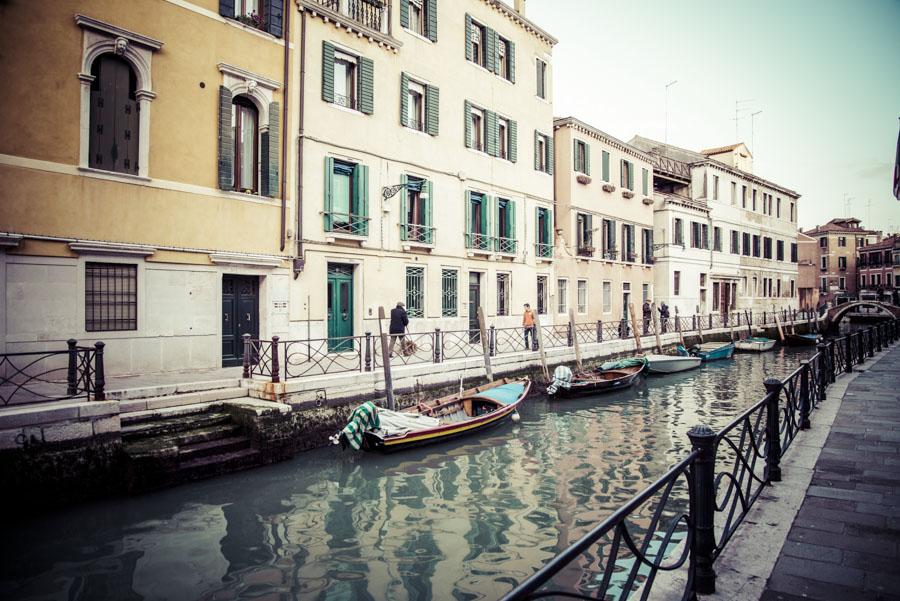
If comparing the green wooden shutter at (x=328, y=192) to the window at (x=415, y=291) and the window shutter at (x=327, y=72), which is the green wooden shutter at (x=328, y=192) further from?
the window at (x=415, y=291)

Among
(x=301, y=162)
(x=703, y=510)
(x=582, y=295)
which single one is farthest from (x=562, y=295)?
(x=703, y=510)

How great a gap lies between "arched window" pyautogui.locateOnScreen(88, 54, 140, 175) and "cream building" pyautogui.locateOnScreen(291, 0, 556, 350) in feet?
13.0

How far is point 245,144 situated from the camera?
525 inches

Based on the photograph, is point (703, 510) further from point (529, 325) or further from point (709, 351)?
point (709, 351)

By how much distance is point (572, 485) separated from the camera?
838cm

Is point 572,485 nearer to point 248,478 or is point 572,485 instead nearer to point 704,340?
point 248,478

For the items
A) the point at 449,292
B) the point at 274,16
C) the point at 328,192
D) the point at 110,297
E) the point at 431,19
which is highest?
the point at 431,19

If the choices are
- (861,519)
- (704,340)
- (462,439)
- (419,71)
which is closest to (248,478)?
(462,439)

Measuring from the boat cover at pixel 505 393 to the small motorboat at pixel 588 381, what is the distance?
83.5 inches

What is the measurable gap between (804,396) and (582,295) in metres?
18.5

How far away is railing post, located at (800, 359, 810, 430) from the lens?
707 centimetres

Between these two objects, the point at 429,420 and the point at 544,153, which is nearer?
the point at 429,420

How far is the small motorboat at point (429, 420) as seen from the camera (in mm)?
9653

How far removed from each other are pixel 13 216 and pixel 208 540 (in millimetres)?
7412
